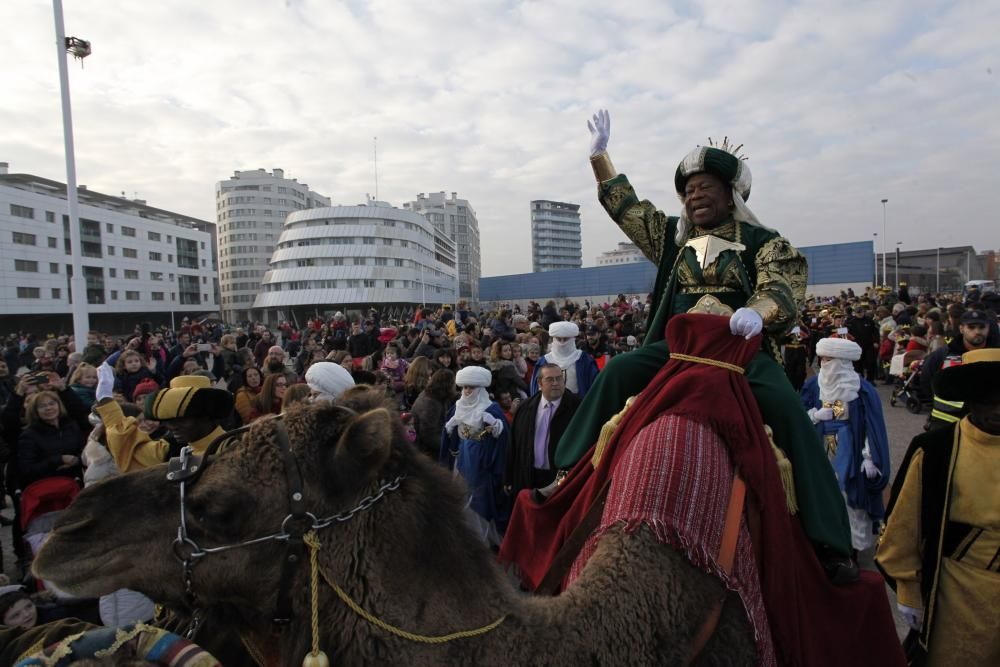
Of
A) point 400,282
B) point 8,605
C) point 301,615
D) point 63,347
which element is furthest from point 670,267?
point 400,282

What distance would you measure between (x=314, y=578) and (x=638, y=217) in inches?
129

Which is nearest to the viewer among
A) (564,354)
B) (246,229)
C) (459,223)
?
(564,354)

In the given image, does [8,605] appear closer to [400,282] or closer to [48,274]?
[48,274]

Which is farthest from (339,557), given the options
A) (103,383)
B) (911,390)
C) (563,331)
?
(911,390)

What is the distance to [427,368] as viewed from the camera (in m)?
9.38

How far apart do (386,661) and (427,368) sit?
7793mm

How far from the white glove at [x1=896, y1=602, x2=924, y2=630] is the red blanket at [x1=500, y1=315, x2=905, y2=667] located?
851 millimetres

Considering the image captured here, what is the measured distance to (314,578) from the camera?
166 centimetres

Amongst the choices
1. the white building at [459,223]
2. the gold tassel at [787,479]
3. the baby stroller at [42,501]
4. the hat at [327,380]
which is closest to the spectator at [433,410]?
→ the hat at [327,380]

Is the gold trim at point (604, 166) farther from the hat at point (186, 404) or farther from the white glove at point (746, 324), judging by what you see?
the hat at point (186, 404)

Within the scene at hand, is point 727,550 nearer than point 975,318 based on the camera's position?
Yes

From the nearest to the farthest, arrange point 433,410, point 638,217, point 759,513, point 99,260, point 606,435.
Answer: point 759,513 → point 606,435 → point 638,217 → point 433,410 → point 99,260

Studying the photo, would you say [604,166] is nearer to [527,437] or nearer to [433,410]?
[527,437]

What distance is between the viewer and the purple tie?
6.42 metres
